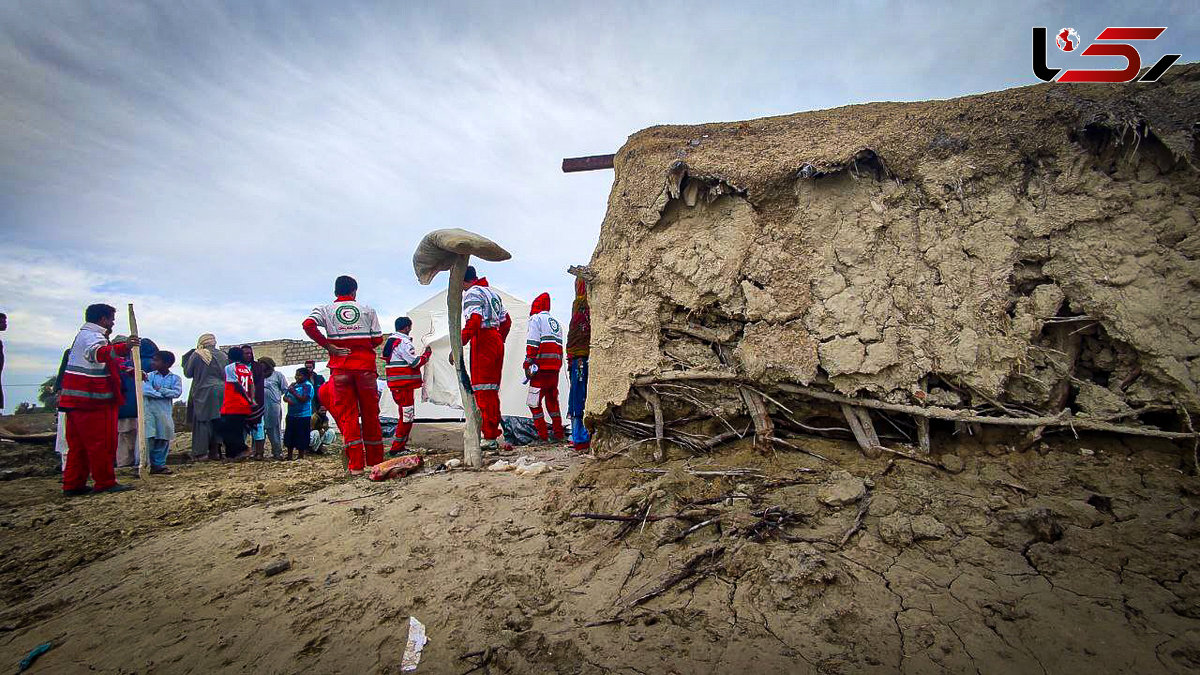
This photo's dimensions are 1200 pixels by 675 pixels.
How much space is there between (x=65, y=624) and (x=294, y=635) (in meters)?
1.37

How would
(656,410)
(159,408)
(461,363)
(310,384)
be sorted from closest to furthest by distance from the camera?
(656,410) → (461,363) → (159,408) → (310,384)

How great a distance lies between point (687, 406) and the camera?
315 centimetres

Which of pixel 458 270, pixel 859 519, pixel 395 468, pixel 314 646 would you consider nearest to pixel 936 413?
pixel 859 519

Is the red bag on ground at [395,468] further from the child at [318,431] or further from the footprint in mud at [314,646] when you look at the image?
the child at [318,431]

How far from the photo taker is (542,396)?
6172mm

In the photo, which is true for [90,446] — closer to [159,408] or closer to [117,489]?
[117,489]

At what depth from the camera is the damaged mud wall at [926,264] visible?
2.45 m

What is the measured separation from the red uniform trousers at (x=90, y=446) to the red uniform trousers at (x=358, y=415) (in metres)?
2.02

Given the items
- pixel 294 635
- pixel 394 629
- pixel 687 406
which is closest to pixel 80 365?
pixel 294 635

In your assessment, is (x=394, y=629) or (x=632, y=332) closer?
(x=394, y=629)

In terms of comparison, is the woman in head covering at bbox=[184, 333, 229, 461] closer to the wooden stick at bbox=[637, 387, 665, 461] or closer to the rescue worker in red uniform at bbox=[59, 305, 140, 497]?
the rescue worker in red uniform at bbox=[59, 305, 140, 497]

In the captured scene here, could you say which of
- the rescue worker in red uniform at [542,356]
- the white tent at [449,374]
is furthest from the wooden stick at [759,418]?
the white tent at [449,374]

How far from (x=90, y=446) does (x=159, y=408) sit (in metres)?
2.17

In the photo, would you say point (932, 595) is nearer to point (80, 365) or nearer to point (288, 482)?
point (288, 482)
